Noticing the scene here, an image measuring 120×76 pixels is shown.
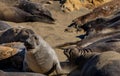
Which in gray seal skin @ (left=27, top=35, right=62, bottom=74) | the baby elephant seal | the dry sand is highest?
gray seal skin @ (left=27, top=35, right=62, bottom=74)

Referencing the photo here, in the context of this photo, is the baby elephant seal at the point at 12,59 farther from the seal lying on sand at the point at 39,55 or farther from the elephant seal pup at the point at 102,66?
the elephant seal pup at the point at 102,66

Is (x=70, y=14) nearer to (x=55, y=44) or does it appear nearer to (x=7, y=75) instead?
(x=55, y=44)

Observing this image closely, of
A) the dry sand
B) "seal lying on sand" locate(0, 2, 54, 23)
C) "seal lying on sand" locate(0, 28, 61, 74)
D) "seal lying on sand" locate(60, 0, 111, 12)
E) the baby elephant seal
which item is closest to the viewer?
"seal lying on sand" locate(0, 28, 61, 74)

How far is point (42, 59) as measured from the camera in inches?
241

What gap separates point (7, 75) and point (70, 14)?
5.51m

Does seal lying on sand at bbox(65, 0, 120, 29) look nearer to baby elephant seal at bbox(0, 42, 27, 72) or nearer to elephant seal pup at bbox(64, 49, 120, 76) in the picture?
baby elephant seal at bbox(0, 42, 27, 72)

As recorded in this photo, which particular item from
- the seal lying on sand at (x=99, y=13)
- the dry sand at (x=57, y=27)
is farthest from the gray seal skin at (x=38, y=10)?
the seal lying on sand at (x=99, y=13)

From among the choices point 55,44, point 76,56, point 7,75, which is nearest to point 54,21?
point 55,44

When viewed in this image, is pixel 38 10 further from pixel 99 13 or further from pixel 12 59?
pixel 12 59

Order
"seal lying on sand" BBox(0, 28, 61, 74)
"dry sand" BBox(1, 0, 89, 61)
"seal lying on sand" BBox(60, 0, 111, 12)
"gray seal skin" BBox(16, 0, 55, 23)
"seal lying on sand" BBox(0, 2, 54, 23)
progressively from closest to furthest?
"seal lying on sand" BBox(0, 28, 61, 74)
"dry sand" BBox(1, 0, 89, 61)
"gray seal skin" BBox(16, 0, 55, 23)
"seal lying on sand" BBox(0, 2, 54, 23)
"seal lying on sand" BBox(60, 0, 111, 12)

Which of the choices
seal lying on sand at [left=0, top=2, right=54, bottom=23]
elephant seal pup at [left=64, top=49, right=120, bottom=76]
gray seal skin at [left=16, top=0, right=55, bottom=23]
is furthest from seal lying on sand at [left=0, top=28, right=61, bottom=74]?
seal lying on sand at [left=0, top=2, right=54, bottom=23]

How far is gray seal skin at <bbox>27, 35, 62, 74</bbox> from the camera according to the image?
595 centimetres

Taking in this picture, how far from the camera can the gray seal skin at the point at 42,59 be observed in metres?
5.95

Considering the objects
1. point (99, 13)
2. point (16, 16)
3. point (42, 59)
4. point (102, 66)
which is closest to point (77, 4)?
point (99, 13)
